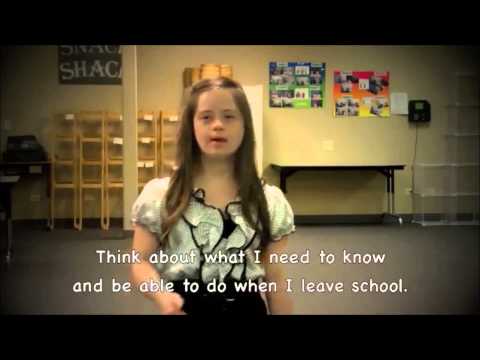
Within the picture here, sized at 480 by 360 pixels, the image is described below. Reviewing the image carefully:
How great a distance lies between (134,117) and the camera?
13.1 ft

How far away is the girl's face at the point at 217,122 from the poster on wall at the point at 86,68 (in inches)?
146

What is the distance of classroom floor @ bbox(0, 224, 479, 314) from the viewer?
2123mm

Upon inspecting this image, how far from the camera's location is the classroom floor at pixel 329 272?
2123mm

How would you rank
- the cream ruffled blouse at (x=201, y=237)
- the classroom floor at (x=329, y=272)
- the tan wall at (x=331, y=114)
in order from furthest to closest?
the tan wall at (x=331, y=114), the classroom floor at (x=329, y=272), the cream ruffled blouse at (x=201, y=237)

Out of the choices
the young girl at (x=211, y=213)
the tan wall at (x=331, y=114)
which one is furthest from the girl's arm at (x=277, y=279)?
the tan wall at (x=331, y=114)

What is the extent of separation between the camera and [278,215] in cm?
103

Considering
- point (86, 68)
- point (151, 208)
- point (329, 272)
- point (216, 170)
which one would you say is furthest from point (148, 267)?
point (86, 68)

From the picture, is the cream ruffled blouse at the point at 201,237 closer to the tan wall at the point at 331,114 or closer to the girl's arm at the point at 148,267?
the girl's arm at the point at 148,267

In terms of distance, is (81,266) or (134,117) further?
(134,117)

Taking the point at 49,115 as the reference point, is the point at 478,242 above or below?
below

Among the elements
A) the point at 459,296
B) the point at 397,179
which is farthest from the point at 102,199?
the point at 459,296
